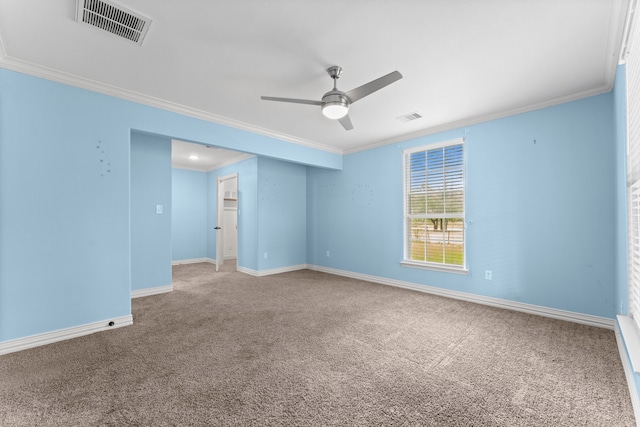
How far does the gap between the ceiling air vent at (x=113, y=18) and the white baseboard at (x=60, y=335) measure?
2.75m

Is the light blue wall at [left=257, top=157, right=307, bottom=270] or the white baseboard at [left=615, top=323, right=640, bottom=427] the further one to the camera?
the light blue wall at [left=257, top=157, right=307, bottom=270]

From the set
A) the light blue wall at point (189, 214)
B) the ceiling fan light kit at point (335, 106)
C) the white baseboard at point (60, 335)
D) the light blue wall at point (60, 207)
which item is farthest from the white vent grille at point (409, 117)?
the light blue wall at point (189, 214)

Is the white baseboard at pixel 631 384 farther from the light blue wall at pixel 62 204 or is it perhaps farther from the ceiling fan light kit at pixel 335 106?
the light blue wall at pixel 62 204

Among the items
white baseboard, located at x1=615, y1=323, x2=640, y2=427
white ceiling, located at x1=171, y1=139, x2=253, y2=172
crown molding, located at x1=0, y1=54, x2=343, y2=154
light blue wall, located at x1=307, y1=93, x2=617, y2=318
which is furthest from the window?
white ceiling, located at x1=171, y1=139, x2=253, y2=172

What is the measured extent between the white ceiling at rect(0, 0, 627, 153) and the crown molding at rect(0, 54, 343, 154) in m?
0.01

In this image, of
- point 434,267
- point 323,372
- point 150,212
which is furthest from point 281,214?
point 323,372

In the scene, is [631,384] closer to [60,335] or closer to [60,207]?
[60,335]

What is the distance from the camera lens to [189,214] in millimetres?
7289

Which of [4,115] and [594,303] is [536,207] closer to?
[594,303]

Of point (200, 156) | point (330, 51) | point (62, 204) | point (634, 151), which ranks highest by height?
point (330, 51)

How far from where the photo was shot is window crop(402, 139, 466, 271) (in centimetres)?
419

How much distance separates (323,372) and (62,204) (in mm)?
2945

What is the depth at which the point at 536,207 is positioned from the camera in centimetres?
346

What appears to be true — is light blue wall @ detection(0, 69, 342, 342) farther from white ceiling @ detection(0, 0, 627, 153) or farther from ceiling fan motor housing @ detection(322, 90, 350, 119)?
ceiling fan motor housing @ detection(322, 90, 350, 119)
